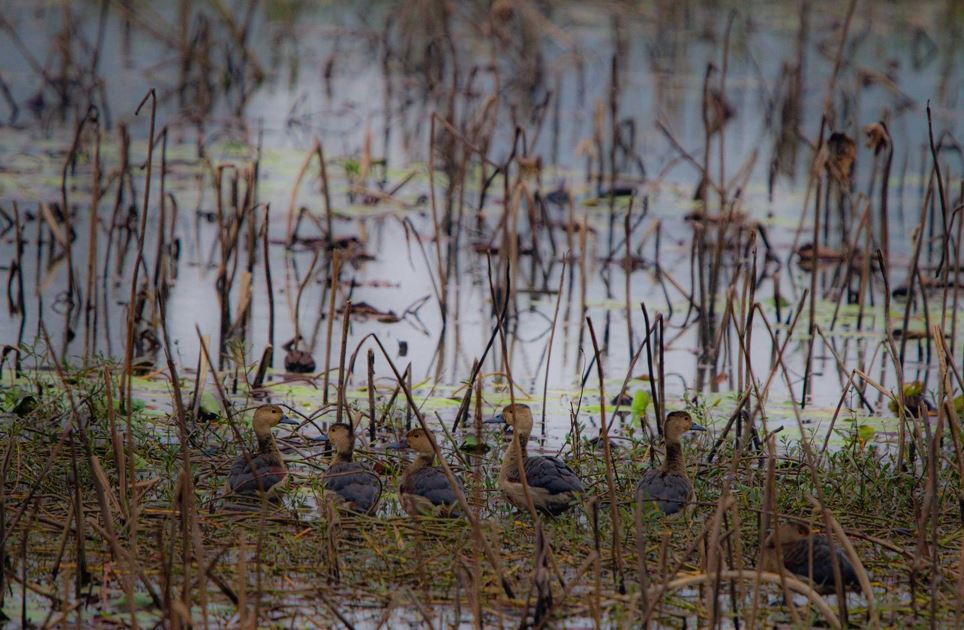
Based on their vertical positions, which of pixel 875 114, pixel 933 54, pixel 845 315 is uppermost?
pixel 933 54

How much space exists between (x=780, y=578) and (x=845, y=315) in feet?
12.8

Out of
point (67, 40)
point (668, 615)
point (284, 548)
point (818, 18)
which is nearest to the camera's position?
point (668, 615)

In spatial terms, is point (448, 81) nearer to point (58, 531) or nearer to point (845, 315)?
point (845, 315)

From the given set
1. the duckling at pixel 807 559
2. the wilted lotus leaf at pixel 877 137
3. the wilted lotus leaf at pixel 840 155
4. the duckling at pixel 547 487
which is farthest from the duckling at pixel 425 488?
the wilted lotus leaf at pixel 840 155

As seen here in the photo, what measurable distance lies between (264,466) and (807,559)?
1.53 metres

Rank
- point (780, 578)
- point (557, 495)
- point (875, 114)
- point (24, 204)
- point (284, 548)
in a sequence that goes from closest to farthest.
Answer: point (780, 578), point (284, 548), point (557, 495), point (24, 204), point (875, 114)

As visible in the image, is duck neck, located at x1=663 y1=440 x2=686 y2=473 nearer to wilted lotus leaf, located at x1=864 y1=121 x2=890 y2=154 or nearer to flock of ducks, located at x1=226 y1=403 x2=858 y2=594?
flock of ducks, located at x1=226 y1=403 x2=858 y2=594

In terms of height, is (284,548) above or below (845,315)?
below

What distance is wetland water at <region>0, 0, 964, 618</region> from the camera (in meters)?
5.50

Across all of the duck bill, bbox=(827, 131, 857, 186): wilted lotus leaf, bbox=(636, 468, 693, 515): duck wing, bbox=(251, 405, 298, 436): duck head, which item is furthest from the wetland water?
bbox=(251, 405, 298, 436): duck head

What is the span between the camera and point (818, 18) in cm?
1611

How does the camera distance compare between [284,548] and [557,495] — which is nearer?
[284,548]

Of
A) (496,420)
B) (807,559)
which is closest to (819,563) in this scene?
(807,559)

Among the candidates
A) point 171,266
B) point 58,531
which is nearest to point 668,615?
point 58,531
